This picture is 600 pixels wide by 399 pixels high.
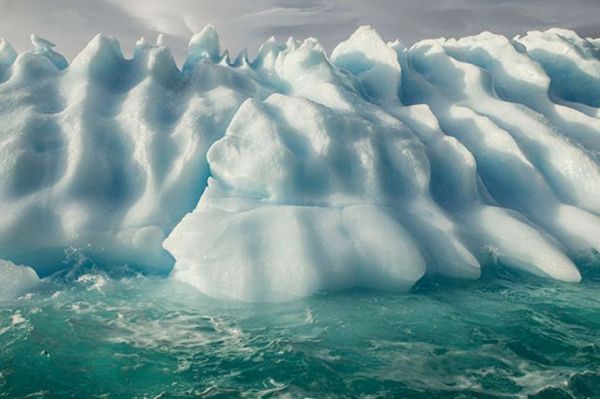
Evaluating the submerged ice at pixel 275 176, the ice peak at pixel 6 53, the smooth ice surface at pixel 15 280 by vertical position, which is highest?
the ice peak at pixel 6 53

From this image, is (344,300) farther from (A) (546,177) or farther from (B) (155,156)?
(A) (546,177)

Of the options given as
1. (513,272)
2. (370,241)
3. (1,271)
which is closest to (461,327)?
(370,241)

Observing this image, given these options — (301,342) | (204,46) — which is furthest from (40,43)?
(301,342)

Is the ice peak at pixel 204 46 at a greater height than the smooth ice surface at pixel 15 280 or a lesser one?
greater

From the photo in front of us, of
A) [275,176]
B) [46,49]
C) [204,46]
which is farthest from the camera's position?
[204,46]

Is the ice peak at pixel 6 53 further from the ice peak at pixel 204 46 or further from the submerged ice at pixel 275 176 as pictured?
the ice peak at pixel 204 46

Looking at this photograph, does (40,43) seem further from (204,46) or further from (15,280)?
(15,280)

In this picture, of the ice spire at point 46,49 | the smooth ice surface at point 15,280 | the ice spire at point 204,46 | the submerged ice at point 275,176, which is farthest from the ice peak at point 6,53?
the smooth ice surface at point 15,280
